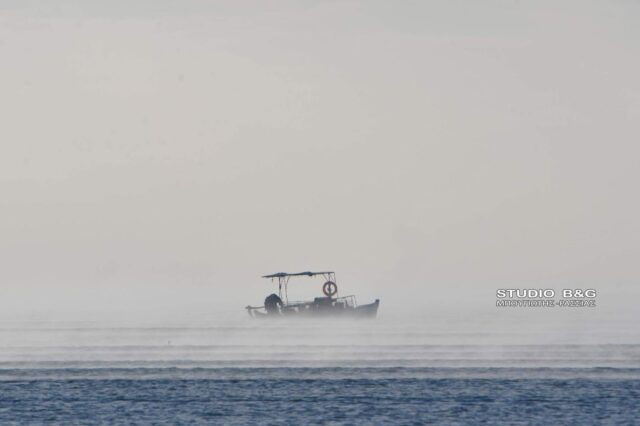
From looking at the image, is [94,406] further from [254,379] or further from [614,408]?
[614,408]

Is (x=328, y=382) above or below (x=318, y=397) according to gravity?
above

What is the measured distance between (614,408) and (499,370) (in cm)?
2192

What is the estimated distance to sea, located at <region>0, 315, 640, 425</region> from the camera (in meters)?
81.9

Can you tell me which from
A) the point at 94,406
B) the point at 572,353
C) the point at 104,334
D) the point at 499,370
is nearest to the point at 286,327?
the point at 104,334

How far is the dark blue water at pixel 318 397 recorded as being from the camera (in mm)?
81000

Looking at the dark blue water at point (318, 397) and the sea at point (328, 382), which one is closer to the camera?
the dark blue water at point (318, 397)

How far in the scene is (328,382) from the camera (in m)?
98.0

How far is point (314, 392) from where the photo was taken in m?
92.6

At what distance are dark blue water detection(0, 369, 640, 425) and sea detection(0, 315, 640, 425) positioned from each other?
0.23 feet

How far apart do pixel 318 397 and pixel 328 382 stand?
803 cm

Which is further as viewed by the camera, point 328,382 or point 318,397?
point 328,382

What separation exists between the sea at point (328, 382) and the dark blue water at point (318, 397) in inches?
2.7

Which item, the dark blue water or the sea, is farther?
the sea

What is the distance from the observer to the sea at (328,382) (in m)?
81.9
